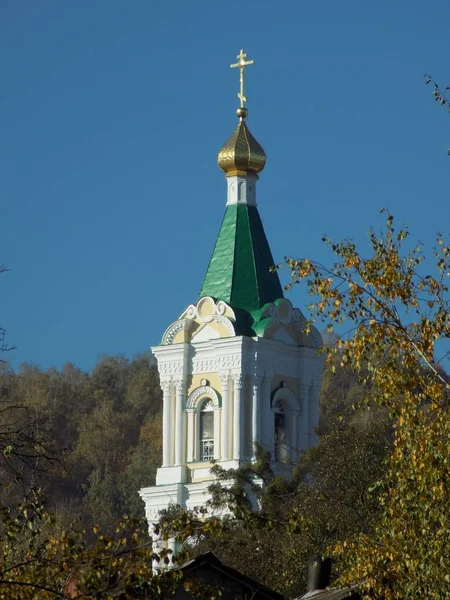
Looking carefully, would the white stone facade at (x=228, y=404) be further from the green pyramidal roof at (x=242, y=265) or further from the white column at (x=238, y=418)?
the green pyramidal roof at (x=242, y=265)

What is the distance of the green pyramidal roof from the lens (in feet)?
163

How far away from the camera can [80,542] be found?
16.5 metres

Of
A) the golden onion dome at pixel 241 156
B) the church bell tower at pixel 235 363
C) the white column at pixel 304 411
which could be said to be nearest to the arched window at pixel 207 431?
the church bell tower at pixel 235 363

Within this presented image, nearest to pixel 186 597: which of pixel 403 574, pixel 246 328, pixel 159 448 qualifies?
pixel 403 574

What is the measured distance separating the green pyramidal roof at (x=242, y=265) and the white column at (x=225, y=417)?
5.85 ft

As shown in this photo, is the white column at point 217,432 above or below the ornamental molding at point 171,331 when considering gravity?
below

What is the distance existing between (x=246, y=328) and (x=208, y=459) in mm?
3244

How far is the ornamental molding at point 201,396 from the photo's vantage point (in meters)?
49.4

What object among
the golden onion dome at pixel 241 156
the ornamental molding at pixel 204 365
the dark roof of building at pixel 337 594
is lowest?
the dark roof of building at pixel 337 594

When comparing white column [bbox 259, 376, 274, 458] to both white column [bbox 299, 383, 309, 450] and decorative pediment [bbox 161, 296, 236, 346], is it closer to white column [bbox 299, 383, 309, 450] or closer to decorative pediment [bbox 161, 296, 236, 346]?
white column [bbox 299, 383, 309, 450]

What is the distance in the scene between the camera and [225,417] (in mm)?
48938

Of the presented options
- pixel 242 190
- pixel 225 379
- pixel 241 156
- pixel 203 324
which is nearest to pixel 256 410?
pixel 225 379

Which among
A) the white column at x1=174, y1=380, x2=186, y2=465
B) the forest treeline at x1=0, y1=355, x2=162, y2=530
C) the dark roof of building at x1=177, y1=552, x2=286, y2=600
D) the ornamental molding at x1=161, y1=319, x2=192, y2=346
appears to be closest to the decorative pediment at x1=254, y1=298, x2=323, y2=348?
the ornamental molding at x1=161, y1=319, x2=192, y2=346

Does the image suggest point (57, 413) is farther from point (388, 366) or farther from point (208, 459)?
point (388, 366)
